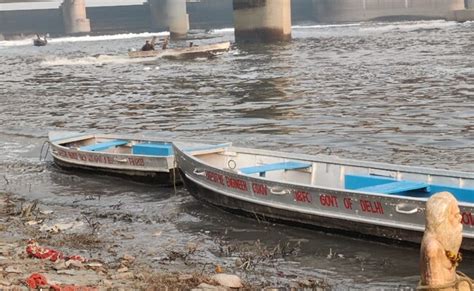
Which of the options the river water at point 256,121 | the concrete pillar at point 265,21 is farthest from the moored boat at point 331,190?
the concrete pillar at point 265,21

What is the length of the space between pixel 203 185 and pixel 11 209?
3.55 meters

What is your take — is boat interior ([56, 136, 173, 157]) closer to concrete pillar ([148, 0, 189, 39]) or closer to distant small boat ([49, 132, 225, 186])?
distant small boat ([49, 132, 225, 186])

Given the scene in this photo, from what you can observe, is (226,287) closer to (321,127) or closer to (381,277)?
(381,277)

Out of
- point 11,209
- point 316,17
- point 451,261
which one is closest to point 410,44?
point 11,209

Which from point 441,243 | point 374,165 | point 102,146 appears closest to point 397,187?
point 374,165

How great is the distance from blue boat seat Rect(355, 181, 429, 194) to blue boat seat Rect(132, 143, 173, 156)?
20.3ft

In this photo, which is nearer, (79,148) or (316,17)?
→ (79,148)

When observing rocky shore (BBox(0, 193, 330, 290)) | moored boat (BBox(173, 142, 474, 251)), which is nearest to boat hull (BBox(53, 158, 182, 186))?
moored boat (BBox(173, 142, 474, 251))

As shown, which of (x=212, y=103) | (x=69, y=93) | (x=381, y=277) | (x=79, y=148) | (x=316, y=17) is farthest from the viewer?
(x=316, y=17)

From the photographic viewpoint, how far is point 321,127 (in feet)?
75.1

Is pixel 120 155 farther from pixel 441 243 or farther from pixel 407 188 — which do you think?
pixel 441 243

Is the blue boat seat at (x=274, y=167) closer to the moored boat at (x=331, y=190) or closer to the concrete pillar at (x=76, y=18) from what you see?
the moored boat at (x=331, y=190)

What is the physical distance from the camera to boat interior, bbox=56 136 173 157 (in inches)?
650

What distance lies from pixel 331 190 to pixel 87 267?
143 inches
